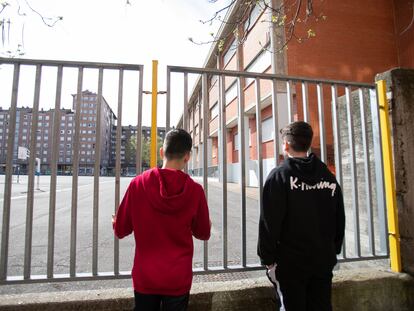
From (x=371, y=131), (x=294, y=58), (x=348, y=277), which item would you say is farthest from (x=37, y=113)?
(x=294, y=58)

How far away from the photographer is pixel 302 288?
197cm

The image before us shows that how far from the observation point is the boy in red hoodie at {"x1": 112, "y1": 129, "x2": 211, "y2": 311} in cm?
175

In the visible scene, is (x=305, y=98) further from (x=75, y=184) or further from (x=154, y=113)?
(x=75, y=184)

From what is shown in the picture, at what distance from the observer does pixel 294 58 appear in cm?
1419

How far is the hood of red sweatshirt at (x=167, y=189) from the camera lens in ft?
5.80

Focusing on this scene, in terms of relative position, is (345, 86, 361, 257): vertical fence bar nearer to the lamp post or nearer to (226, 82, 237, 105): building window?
the lamp post

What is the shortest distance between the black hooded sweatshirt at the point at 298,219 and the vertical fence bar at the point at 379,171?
131cm

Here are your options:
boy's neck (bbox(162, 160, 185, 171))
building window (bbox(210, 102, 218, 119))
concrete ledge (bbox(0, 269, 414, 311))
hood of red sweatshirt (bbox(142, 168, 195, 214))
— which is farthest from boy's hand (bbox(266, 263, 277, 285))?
building window (bbox(210, 102, 218, 119))

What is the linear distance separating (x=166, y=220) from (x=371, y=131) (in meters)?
2.55

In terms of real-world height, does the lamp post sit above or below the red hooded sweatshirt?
above

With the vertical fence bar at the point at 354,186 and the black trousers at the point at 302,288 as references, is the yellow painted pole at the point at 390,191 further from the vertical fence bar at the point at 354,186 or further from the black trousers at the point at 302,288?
the black trousers at the point at 302,288

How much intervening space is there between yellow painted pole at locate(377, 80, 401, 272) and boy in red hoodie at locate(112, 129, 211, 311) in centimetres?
202

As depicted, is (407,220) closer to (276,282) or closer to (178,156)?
(276,282)

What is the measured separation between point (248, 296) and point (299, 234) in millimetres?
787
